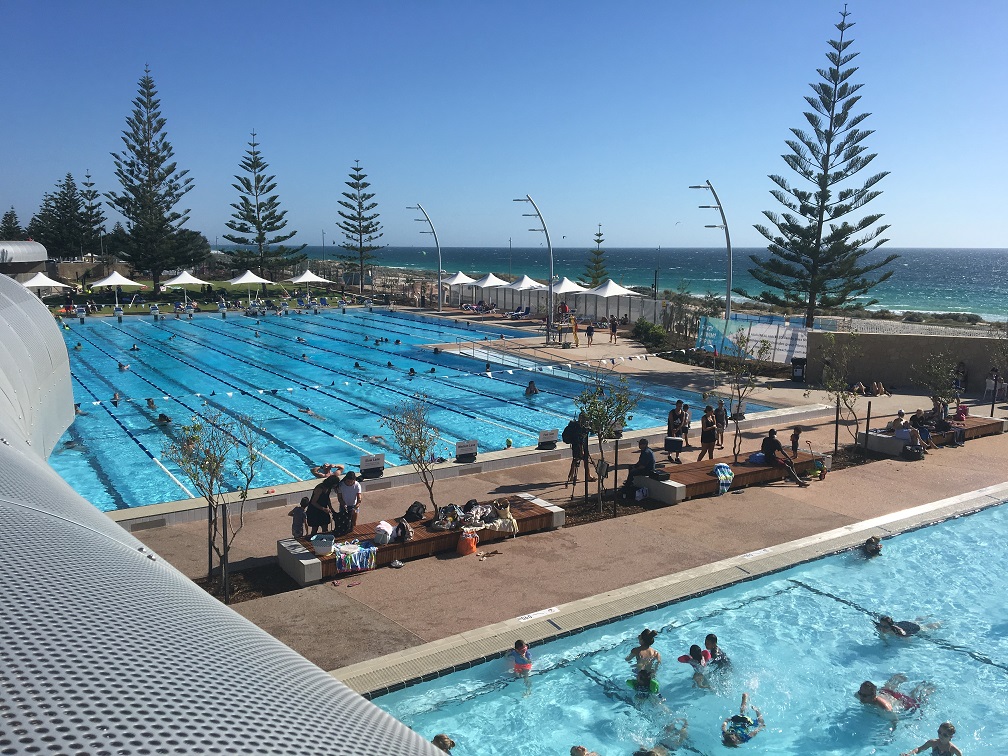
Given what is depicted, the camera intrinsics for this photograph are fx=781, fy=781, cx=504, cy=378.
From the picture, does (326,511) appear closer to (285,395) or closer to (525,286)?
(285,395)

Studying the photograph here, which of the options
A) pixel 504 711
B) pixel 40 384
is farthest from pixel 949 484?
pixel 40 384

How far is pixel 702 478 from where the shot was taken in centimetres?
1220

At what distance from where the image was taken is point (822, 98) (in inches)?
1081

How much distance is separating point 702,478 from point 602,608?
471 centimetres

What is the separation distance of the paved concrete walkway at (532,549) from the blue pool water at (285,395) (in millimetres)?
3903

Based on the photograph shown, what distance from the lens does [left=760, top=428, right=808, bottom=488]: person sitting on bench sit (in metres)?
12.9

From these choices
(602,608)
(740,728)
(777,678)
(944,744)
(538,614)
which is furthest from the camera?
(602,608)

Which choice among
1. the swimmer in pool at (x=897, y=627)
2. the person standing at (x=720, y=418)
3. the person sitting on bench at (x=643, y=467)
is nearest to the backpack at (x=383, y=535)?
the person sitting on bench at (x=643, y=467)

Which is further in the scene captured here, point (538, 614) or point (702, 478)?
point (702, 478)

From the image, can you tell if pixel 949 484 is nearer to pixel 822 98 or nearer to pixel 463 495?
pixel 463 495

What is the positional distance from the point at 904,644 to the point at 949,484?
18.6 ft

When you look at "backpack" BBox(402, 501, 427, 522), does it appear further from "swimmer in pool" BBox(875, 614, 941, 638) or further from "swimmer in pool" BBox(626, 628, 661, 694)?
"swimmer in pool" BBox(875, 614, 941, 638)

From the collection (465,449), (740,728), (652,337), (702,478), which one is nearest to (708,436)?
(702,478)

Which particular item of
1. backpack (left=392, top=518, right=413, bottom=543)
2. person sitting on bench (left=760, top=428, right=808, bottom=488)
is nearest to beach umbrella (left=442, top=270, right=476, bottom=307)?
person sitting on bench (left=760, top=428, right=808, bottom=488)
